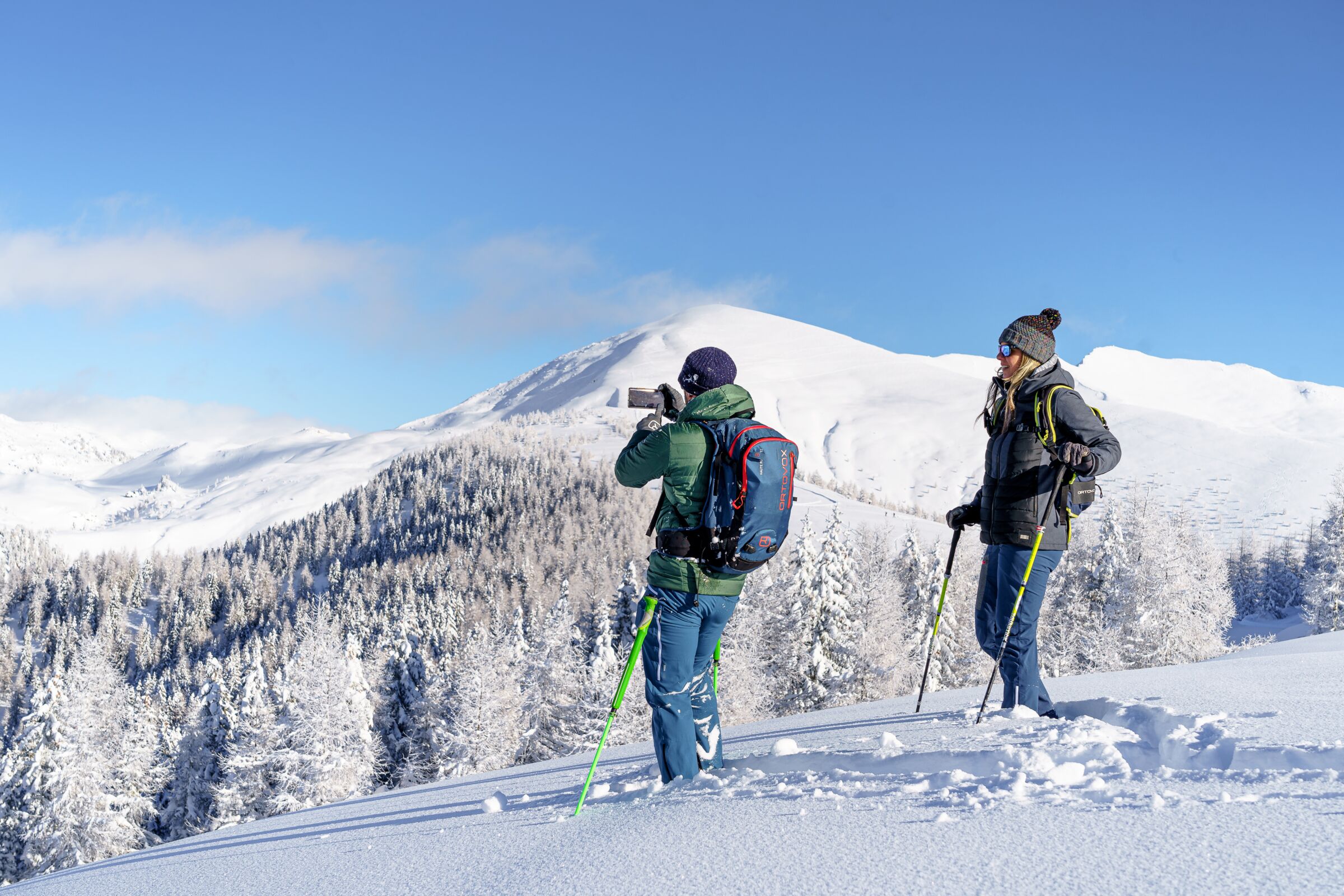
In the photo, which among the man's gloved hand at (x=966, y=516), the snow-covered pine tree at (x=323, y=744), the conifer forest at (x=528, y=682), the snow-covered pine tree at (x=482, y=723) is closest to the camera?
the man's gloved hand at (x=966, y=516)

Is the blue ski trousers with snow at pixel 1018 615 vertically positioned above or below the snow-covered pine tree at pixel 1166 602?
above

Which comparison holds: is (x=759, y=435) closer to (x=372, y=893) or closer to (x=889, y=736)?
(x=889, y=736)

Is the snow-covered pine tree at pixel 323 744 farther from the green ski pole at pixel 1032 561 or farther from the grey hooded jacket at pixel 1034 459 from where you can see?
the grey hooded jacket at pixel 1034 459

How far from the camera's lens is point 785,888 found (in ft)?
9.67

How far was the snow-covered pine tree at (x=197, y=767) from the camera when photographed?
41312 millimetres

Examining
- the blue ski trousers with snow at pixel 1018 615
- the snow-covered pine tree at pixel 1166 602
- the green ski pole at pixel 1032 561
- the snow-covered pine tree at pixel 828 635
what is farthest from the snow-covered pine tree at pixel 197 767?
the green ski pole at pixel 1032 561

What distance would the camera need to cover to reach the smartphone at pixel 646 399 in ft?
15.9

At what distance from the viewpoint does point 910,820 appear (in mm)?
3445

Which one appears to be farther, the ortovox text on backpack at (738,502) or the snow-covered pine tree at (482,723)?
the snow-covered pine tree at (482,723)

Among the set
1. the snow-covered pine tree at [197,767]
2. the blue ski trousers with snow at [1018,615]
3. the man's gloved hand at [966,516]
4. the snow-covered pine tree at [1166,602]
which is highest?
the man's gloved hand at [966,516]

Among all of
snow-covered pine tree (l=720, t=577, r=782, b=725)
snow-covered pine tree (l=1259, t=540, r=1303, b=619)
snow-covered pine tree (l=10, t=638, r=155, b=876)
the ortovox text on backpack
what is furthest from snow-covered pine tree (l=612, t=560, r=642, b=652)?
snow-covered pine tree (l=1259, t=540, r=1303, b=619)

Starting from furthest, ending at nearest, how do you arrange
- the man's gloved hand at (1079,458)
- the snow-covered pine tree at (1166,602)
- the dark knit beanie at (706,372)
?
1. the snow-covered pine tree at (1166,602)
2. the man's gloved hand at (1079,458)
3. the dark knit beanie at (706,372)

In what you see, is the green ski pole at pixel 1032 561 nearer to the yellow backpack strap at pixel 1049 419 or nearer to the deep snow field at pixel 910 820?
the yellow backpack strap at pixel 1049 419

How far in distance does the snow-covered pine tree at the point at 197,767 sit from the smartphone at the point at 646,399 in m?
44.3
